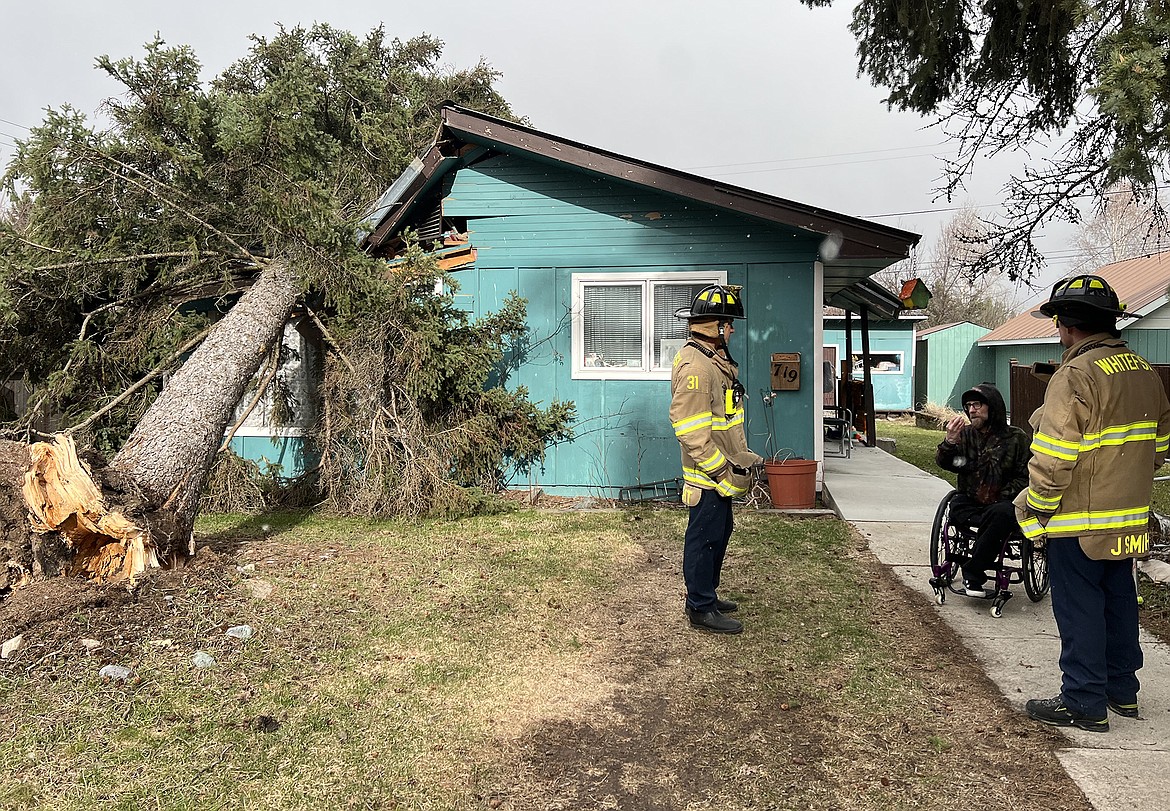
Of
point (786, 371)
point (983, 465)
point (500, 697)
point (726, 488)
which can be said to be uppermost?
point (786, 371)

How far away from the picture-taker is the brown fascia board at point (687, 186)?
333 inches

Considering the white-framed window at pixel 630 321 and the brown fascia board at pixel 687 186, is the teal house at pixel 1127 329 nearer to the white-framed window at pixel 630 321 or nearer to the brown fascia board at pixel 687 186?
the brown fascia board at pixel 687 186

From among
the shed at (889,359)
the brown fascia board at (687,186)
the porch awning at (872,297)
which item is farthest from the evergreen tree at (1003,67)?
the shed at (889,359)

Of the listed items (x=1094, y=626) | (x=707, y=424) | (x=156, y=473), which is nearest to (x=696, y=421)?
(x=707, y=424)

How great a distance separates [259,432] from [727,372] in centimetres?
755

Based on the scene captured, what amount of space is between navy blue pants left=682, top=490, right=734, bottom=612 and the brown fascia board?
4.52 meters

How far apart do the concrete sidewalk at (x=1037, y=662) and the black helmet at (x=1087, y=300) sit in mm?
1885

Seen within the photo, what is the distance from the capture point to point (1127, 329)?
17953 mm

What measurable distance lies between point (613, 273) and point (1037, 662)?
6.22 meters

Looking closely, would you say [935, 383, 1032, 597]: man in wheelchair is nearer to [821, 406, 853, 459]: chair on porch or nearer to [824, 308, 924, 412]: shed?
[821, 406, 853, 459]: chair on porch

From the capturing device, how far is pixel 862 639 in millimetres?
5020

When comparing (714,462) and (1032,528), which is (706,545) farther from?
(1032,528)

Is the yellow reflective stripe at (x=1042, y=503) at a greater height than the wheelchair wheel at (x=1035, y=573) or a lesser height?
greater

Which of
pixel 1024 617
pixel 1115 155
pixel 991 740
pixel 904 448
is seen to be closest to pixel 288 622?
pixel 991 740
